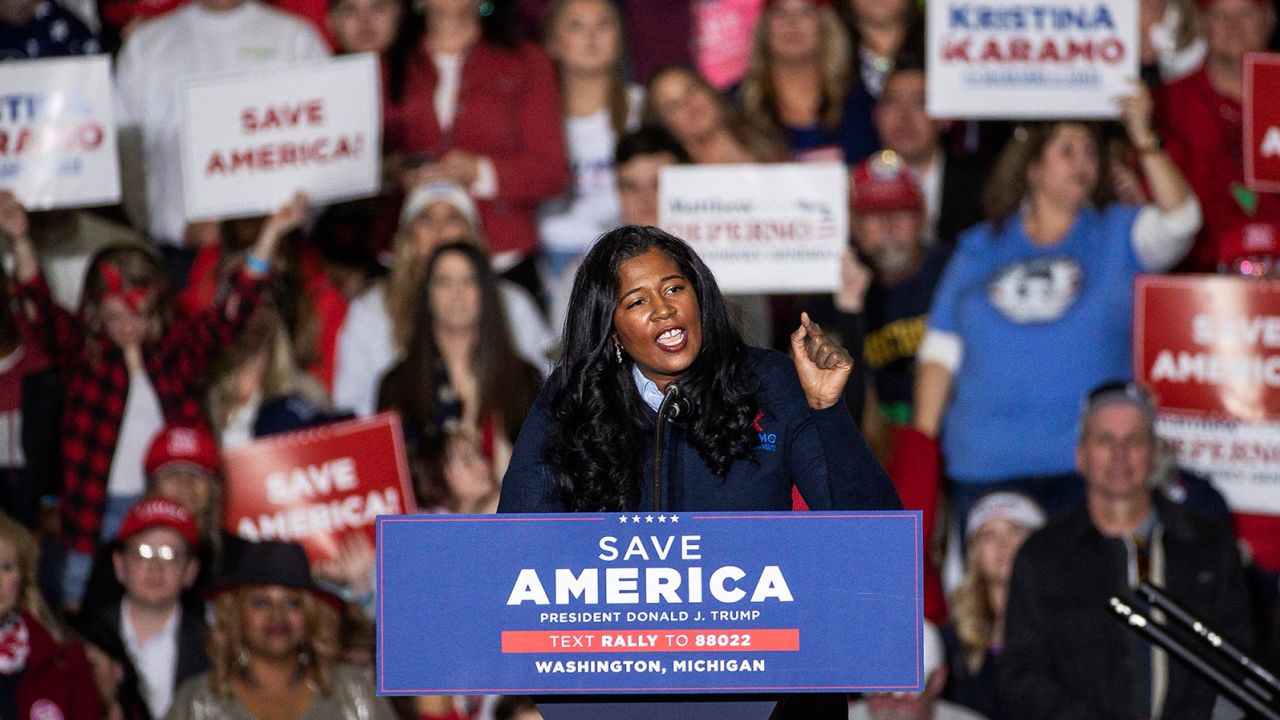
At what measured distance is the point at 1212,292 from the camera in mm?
6879

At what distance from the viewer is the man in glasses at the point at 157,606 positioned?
633cm

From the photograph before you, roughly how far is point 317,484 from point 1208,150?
3.38 m

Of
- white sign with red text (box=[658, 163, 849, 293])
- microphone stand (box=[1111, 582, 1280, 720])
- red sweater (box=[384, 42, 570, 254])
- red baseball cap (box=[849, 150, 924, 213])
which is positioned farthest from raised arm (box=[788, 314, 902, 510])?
red sweater (box=[384, 42, 570, 254])

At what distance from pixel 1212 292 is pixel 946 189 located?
50.0 inches

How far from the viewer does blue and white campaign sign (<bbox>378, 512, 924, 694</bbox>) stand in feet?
10.0

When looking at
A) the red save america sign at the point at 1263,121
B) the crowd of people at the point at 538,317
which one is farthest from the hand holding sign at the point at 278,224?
the red save america sign at the point at 1263,121

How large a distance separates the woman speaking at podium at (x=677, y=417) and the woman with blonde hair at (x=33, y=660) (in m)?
2.87

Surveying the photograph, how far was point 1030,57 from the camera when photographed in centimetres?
734

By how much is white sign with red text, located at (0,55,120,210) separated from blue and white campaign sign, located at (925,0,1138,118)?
285cm

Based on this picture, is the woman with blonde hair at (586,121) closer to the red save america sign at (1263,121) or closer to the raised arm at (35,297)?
the raised arm at (35,297)

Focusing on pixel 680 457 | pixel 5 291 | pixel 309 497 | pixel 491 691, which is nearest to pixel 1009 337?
pixel 309 497

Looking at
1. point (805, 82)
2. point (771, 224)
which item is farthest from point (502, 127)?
point (771, 224)

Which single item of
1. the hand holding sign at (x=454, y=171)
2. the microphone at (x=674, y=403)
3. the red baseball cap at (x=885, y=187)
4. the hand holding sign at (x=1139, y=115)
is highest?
the hand holding sign at (x=1139, y=115)

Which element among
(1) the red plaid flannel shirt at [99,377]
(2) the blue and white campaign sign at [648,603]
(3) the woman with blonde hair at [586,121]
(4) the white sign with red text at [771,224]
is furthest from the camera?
(3) the woman with blonde hair at [586,121]
